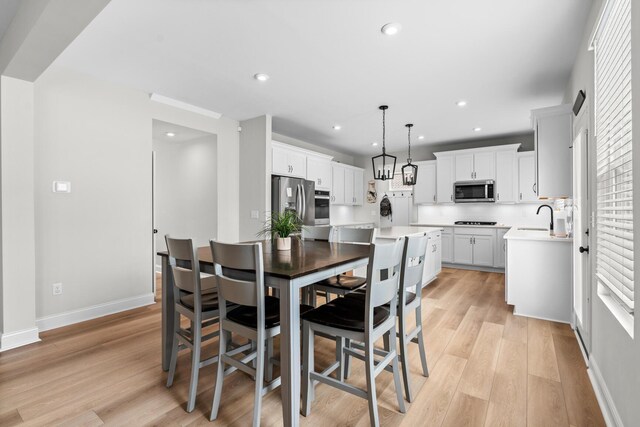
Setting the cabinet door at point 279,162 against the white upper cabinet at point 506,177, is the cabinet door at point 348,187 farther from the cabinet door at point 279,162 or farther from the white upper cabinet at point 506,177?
the white upper cabinet at point 506,177

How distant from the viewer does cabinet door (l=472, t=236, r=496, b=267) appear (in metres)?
5.82

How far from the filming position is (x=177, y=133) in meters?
4.59

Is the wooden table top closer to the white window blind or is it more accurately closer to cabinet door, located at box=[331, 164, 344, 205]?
the white window blind

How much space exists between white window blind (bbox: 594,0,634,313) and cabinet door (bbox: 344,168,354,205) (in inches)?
201

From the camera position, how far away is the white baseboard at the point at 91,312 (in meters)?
3.07

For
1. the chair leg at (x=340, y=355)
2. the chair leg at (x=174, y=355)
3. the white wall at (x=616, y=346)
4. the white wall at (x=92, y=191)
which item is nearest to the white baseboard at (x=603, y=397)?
the white wall at (x=616, y=346)

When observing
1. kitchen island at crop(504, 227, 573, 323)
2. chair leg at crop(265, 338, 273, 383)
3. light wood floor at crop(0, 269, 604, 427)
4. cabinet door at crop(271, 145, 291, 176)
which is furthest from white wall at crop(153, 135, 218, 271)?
kitchen island at crop(504, 227, 573, 323)

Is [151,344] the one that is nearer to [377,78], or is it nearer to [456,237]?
[377,78]

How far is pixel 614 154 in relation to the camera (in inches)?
67.2

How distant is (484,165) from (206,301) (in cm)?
573

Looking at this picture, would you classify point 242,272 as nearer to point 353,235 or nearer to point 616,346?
point 353,235

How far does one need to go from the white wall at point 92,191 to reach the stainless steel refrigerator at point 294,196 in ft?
5.24

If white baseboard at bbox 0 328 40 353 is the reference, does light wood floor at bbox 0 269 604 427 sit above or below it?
below

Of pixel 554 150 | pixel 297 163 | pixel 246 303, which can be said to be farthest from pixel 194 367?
pixel 297 163
